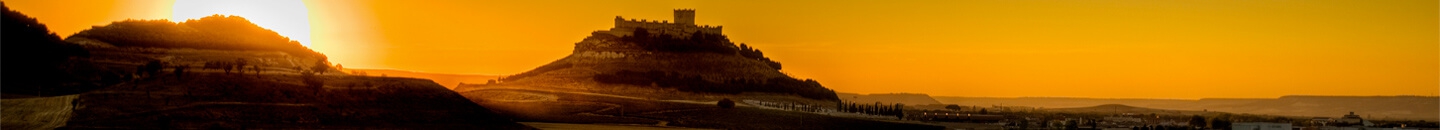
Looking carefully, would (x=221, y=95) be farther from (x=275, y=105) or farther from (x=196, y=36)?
(x=196, y=36)

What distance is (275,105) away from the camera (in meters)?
122

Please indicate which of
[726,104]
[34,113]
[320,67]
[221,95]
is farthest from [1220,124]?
[34,113]

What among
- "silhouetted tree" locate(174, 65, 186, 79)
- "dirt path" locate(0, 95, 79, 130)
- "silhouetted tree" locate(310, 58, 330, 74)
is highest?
"silhouetted tree" locate(310, 58, 330, 74)

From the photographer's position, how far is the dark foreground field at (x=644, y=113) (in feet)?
473

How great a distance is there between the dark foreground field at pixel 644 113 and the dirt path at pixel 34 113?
3756 cm

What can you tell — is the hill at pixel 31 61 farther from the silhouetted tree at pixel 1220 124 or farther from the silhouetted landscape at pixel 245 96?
the silhouetted tree at pixel 1220 124

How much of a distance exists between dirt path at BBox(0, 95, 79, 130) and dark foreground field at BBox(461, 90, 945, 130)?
37.6 m

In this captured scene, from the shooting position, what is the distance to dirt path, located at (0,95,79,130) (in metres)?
106

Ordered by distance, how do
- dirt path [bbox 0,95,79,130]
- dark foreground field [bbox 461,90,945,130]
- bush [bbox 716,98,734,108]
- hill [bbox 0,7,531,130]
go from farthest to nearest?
bush [bbox 716,98,734,108] → dark foreground field [bbox 461,90,945,130] → hill [bbox 0,7,531,130] → dirt path [bbox 0,95,79,130]

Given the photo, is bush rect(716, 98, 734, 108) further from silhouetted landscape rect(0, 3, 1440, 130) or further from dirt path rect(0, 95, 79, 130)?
dirt path rect(0, 95, 79, 130)

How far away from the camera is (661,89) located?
198m

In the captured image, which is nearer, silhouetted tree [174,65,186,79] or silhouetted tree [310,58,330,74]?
silhouetted tree [174,65,186,79]

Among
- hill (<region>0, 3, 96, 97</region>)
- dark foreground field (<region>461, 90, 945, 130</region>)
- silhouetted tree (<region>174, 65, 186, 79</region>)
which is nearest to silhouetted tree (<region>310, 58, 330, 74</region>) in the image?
silhouetted tree (<region>174, 65, 186, 79</region>)

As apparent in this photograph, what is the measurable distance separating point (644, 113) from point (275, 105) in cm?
4041
